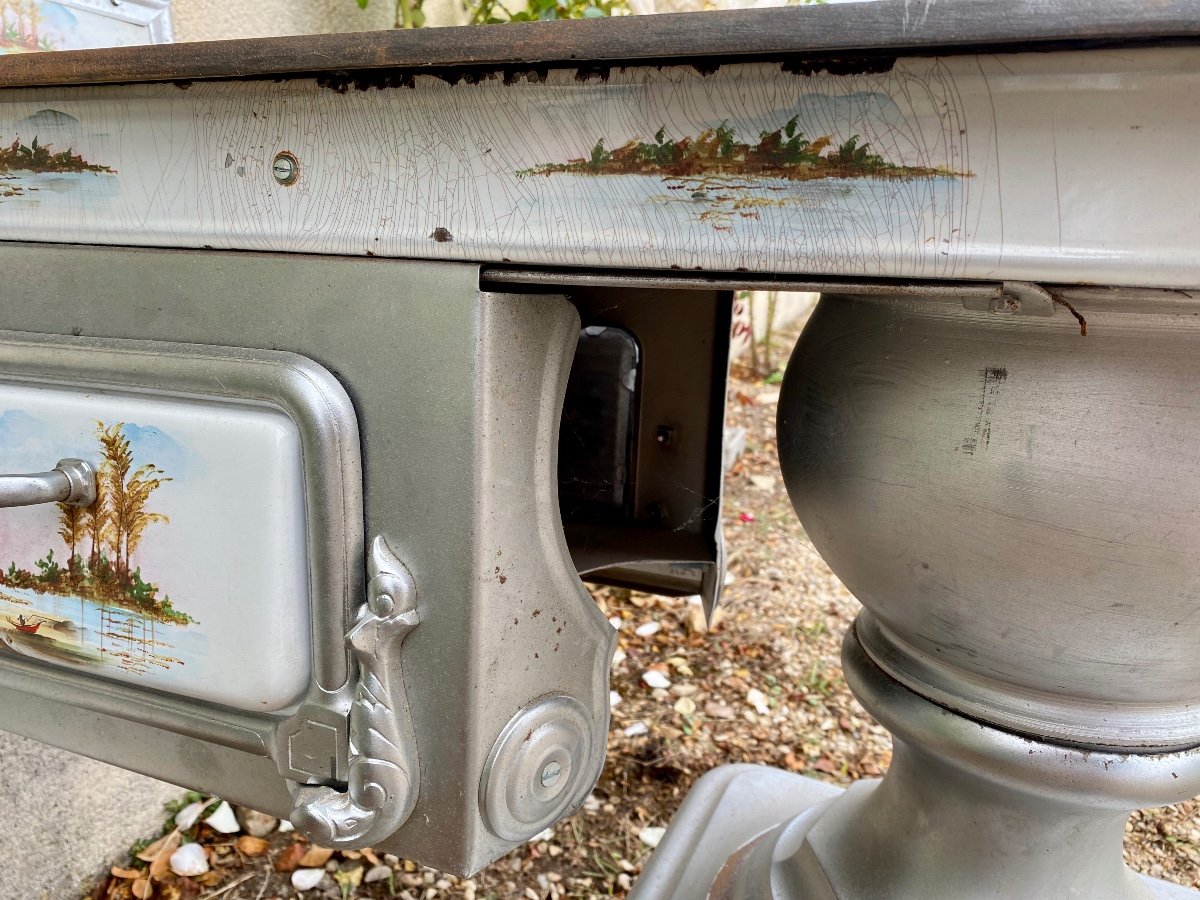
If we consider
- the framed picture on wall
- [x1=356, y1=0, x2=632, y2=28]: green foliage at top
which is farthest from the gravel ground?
[x1=356, y1=0, x2=632, y2=28]: green foliage at top

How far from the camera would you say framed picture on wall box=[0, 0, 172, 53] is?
106cm

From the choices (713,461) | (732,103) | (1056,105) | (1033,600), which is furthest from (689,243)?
(713,461)

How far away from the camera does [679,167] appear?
50 centimetres

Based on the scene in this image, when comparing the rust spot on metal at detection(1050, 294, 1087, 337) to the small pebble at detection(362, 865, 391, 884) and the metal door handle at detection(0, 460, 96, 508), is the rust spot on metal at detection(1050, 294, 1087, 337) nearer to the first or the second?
the metal door handle at detection(0, 460, 96, 508)

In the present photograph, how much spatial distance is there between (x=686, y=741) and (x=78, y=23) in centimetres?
150

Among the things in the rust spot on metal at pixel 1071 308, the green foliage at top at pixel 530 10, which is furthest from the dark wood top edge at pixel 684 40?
the green foliage at top at pixel 530 10

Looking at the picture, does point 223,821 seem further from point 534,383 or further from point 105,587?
point 534,383

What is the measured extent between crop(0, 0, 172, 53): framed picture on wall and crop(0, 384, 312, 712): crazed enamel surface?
613 mm

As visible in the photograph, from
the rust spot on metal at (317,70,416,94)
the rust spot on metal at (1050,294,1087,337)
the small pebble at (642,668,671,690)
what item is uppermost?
the rust spot on metal at (317,70,416,94)

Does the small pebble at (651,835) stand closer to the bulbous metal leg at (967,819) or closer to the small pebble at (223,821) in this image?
the bulbous metal leg at (967,819)

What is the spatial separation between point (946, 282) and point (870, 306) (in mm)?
188

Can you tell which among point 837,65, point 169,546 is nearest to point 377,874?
point 169,546

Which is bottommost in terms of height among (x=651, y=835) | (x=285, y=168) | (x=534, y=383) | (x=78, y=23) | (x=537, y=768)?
(x=651, y=835)

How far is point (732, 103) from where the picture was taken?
1.58 feet
